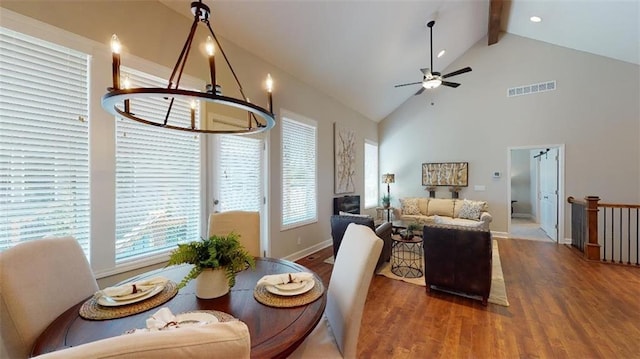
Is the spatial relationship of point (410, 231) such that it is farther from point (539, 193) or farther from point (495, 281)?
point (539, 193)

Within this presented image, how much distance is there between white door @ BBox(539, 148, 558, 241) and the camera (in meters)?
5.77

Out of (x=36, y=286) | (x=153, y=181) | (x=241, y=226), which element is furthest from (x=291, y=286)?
(x=153, y=181)

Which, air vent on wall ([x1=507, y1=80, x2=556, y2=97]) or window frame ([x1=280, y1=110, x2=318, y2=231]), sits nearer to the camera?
window frame ([x1=280, y1=110, x2=318, y2=231])

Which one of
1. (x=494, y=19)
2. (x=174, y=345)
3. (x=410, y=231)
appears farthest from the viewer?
(x=494, y=19)

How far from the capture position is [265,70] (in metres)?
3.90

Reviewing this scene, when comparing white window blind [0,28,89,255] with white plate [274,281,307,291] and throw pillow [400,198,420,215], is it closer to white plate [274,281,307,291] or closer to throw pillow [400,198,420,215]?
white plate [274,281,307,291]

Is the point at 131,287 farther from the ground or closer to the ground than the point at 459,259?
farther from the ground

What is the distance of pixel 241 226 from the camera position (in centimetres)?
238

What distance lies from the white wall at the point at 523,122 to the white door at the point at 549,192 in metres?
0.29

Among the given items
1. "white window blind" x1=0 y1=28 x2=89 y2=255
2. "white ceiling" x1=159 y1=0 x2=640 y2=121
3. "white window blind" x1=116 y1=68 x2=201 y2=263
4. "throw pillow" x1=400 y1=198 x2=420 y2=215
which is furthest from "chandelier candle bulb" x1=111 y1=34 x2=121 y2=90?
"throw pillow" x1=400 y1=198 x2=420 y2=215

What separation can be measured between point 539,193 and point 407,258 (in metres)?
5.37

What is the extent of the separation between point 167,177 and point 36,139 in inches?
38.0

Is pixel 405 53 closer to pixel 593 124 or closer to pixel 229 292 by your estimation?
pixel 593 124

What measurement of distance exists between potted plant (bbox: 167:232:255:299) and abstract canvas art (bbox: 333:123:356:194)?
4295mm
